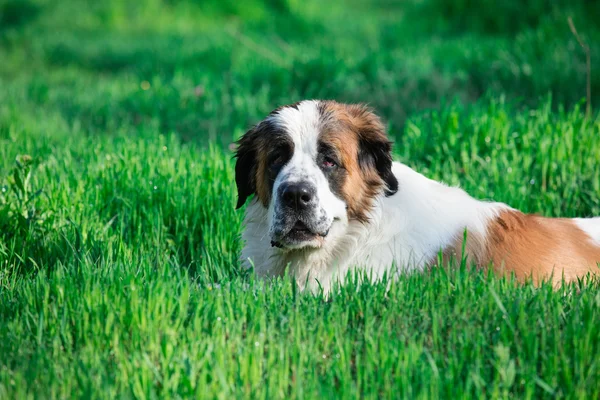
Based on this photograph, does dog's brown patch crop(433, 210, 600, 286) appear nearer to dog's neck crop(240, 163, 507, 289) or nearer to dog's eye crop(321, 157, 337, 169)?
dog's neck crop(240, 163, 507, 289)

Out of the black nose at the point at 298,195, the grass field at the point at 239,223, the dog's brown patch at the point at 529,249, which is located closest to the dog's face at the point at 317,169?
the black nose at the point at 298,195

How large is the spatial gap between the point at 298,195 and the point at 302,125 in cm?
41

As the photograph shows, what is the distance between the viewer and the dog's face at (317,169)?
13.0 ft

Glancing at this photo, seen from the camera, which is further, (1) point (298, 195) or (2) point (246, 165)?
(2) point (246, 165)

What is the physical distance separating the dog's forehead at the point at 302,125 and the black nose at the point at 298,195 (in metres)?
0.25

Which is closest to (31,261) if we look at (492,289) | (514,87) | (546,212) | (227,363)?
(227,363)

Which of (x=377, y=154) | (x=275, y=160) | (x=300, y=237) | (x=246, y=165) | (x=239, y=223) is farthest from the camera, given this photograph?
(x=239, y=223)

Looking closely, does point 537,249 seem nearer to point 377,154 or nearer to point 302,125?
point 377,154

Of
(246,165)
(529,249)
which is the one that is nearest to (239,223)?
(246,165)

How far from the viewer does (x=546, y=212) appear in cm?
559

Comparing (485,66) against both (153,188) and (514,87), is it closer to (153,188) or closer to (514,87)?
(514,87)

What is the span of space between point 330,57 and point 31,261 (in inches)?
231

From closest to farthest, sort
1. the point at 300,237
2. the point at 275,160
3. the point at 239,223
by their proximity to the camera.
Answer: the point at 300,237 < the point at 275,160 < the point at 239,223

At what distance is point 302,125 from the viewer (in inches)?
162
